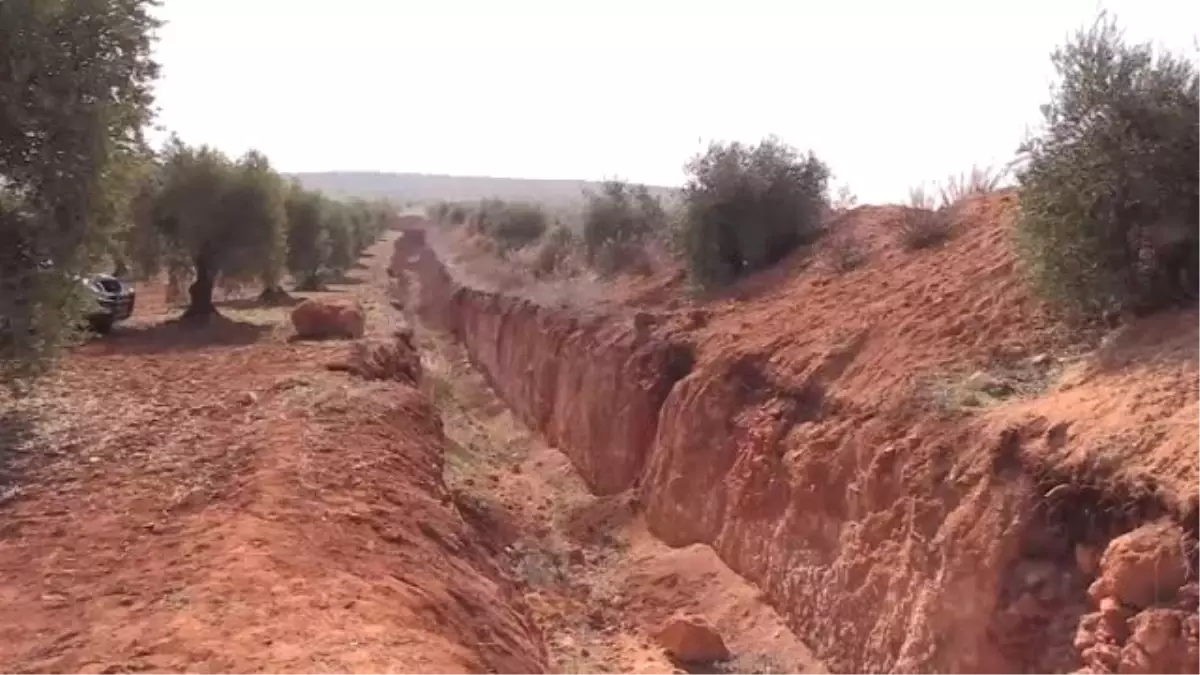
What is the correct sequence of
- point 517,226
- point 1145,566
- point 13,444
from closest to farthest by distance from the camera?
point 1145,566, point 13,444, point 517,226

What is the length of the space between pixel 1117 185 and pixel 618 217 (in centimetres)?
2475

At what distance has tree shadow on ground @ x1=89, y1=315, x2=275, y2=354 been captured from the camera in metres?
18.7

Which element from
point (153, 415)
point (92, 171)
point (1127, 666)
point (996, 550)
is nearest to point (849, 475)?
point (996, 550)

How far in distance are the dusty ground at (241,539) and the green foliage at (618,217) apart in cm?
1958

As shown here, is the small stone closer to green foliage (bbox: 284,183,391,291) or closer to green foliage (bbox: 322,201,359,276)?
green foliage (bbox: 284,183,391,291)

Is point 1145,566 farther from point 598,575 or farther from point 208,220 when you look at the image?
point 208,220

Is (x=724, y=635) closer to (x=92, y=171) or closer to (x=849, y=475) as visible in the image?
(x=849, y=475)

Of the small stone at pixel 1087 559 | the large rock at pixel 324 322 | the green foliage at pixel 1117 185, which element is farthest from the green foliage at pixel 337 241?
the small stone at pixel 1087 559

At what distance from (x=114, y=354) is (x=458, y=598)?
12.0 m

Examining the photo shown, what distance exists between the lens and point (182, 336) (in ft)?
67.5

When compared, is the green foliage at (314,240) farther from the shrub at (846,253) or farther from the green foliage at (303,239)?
the shrub at (846,253)

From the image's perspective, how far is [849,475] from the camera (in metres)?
11.0

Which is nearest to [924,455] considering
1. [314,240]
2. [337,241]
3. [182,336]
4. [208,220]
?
[182,336]

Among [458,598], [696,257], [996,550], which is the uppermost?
[696,257]
